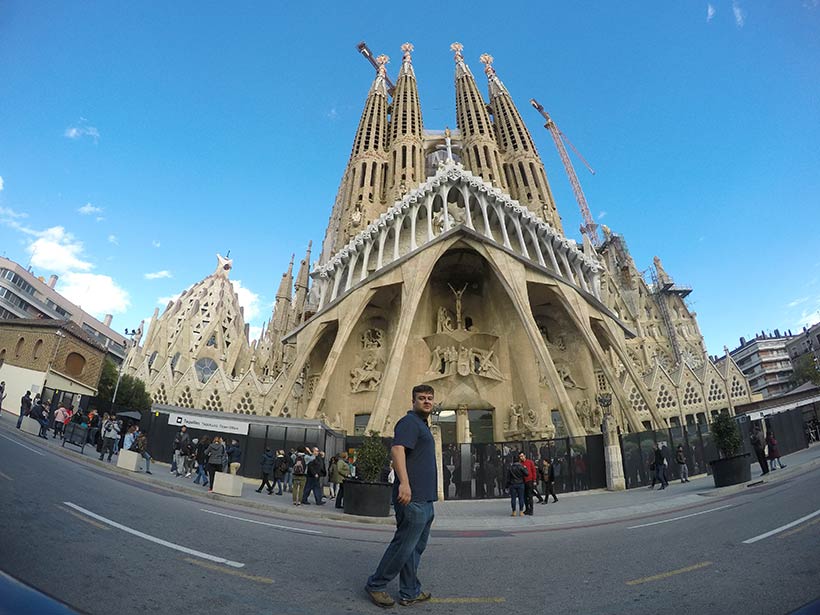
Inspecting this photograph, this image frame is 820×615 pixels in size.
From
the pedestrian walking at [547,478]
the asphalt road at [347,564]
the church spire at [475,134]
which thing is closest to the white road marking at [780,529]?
the asphalt road at [347,564]

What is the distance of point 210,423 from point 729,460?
64.7 ft

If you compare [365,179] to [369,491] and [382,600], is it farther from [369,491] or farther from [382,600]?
[382,600]

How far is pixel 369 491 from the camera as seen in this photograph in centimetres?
976

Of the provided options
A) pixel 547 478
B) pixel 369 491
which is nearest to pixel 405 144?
pixel 547 478

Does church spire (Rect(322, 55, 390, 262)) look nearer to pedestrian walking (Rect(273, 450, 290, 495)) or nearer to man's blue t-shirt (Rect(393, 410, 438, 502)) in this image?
pedestrian walking (Rect(273, 450, 290, 495))

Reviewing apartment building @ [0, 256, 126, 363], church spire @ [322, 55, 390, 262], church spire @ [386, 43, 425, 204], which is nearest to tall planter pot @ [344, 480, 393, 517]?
church spire @ [322, 55, 390, 262]

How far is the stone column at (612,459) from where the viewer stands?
668 inches

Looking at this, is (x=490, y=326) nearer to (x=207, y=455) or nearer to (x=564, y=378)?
(x=564, y=378)

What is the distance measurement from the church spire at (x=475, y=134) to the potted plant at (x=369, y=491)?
117ft

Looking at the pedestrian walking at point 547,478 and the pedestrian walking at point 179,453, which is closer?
the pedestrian walking at point 547,478

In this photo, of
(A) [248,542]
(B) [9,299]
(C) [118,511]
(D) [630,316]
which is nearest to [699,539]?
(A) [248,542]

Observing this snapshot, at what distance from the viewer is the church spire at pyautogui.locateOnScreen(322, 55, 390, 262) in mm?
40250

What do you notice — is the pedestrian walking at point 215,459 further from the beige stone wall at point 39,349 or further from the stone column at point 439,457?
the beige stone wall at point 39,349

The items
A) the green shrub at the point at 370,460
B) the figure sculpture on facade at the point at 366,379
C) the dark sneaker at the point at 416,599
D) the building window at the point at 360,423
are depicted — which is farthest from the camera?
the figure sculpture on facade at the point at 366,379
